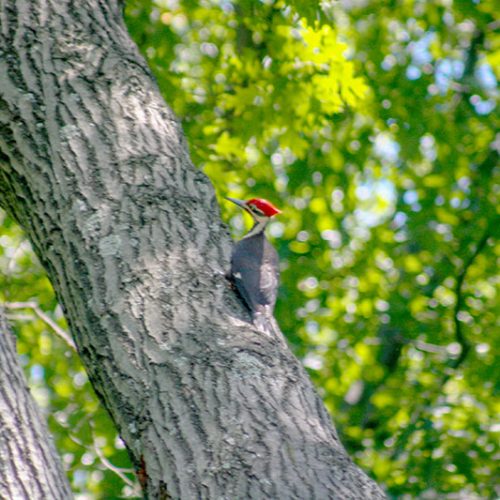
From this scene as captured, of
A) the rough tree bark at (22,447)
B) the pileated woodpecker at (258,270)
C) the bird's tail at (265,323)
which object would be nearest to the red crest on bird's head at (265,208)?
the pileated woodpecker at (258,270)

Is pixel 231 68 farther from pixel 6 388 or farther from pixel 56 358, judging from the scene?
pixel 6 388

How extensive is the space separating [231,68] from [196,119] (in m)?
0.43

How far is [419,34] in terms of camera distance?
8.37 m

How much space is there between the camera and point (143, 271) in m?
2.85

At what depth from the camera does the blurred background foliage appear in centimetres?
587

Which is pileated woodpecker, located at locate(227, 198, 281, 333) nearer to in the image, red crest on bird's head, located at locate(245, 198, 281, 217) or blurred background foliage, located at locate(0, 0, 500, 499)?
red crest on bird's head, located at locate(245, 198, 281, 217)

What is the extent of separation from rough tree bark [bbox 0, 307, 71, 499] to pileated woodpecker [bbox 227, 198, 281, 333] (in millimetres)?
768

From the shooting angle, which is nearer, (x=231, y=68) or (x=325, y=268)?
(x=231, y=68)

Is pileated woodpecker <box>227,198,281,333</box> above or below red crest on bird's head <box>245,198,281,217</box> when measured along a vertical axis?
above

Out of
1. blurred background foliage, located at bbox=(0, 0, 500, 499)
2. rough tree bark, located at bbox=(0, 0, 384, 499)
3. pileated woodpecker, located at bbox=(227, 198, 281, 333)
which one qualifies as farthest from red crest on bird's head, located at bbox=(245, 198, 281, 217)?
rough tree bark, located at bbox=(0, 0, 384, 499)

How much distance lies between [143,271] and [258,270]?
1.13 metres

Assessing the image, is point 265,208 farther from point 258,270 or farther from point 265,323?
point 265,323

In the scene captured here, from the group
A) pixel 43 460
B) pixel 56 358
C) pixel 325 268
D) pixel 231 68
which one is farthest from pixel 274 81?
pixel 43 460

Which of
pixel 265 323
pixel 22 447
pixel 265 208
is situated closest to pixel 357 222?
pixel 265 208
